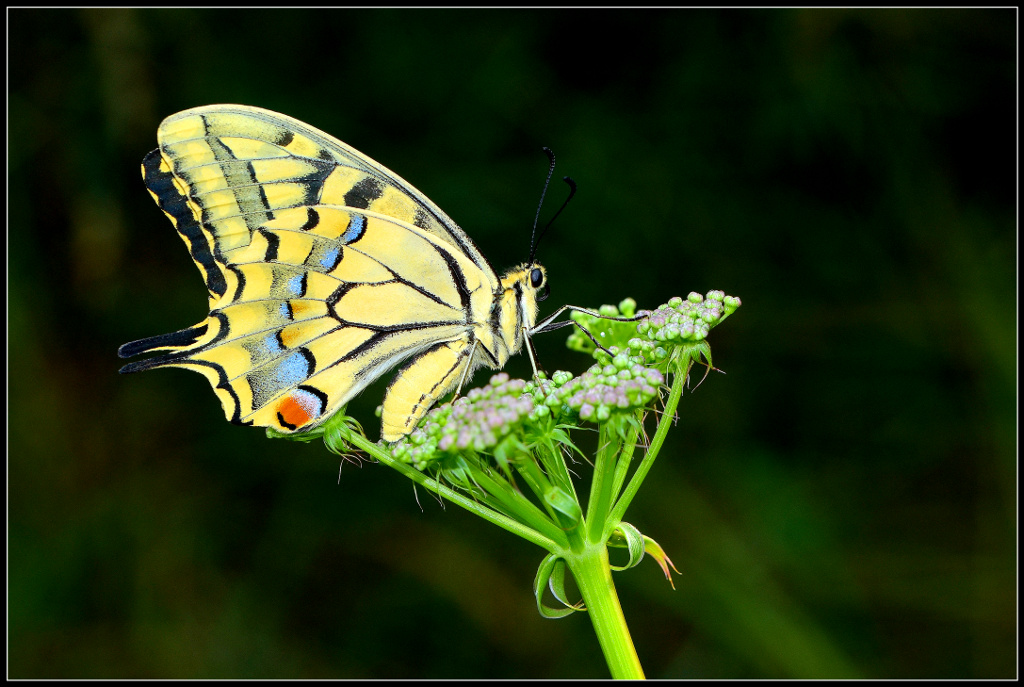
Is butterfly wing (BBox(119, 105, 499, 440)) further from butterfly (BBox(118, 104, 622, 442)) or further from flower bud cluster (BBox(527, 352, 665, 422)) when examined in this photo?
flower bud cluster (BBox(527, 352, 665, 422))

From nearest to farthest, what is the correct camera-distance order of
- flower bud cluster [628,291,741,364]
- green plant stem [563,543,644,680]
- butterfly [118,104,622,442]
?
1. green plant stem [563,543,644,680]
2. flower bud cluster [628,291,741,364]
3. butterfly [118,104,622,442]

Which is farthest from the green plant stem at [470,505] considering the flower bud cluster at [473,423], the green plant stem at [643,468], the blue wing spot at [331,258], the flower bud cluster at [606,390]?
the blue wing spot at [331,258]

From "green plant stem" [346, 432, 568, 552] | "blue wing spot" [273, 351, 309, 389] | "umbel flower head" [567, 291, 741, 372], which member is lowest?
"green plant stem" [346, 432, 568, 552]

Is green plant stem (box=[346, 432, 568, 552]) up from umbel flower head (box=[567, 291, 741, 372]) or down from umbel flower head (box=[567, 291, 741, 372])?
down

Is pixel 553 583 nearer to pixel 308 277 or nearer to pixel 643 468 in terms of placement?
pixel 643 468

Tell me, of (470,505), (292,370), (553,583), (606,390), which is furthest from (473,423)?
(292,370)

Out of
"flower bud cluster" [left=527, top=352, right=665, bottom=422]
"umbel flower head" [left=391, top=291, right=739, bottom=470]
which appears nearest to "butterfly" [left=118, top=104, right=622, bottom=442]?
"umbel flower head" [left=391, top=291, right=739, bottom=470]

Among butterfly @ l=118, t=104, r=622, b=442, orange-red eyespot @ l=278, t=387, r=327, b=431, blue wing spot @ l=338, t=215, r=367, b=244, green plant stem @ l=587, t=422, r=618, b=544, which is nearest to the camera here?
green plant stem @ l=587, t=422, r=618, b=544

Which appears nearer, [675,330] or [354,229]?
[675,330]

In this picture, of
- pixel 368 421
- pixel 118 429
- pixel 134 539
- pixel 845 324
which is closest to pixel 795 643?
pixel 845 324
